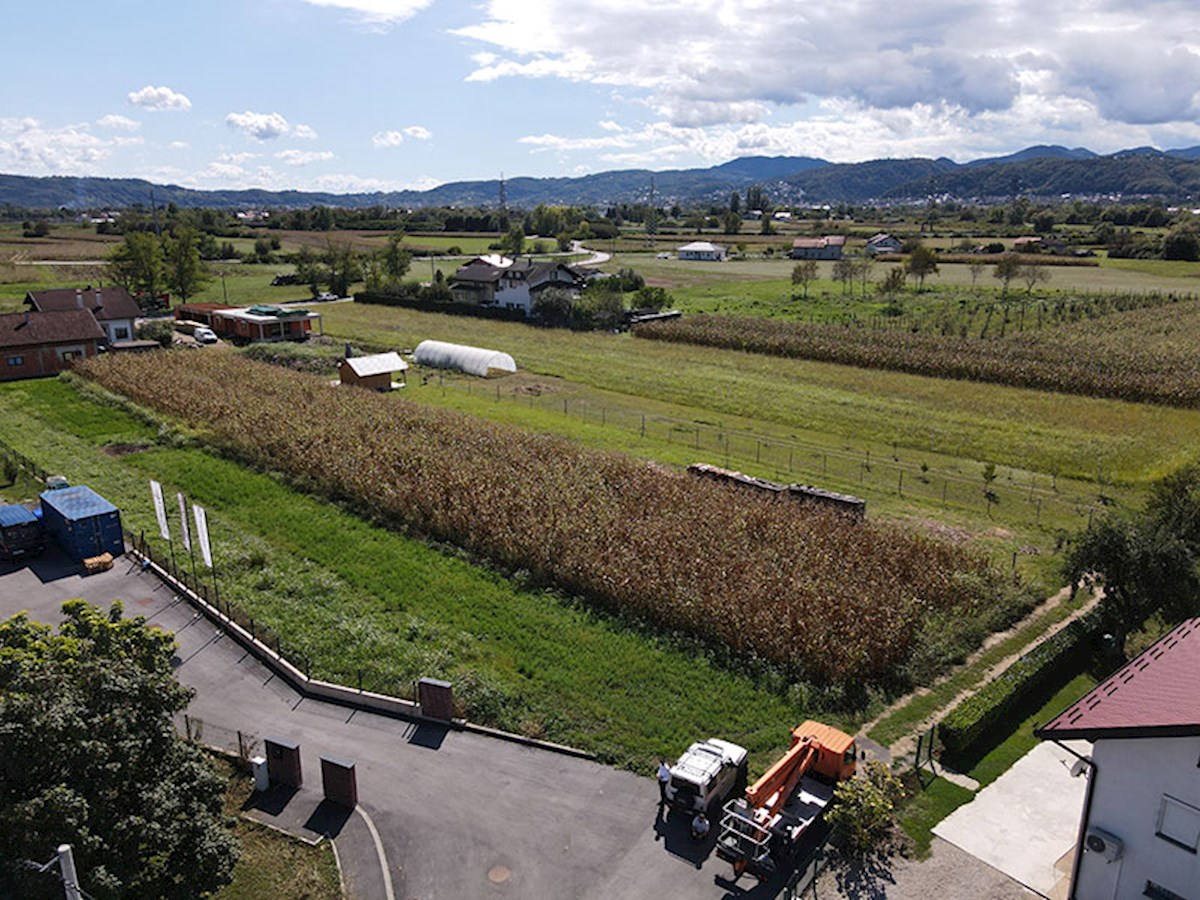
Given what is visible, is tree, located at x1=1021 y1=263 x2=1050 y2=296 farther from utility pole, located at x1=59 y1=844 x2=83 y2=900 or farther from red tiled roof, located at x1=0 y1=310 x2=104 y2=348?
utility pole, located at x1=59 y1=844 x2=83 y2=900

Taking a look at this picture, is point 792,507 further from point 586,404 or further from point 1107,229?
point 1107,229

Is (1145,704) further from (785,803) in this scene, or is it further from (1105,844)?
(785,803)

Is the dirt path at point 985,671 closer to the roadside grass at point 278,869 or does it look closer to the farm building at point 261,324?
the roadside grass at point 278,869

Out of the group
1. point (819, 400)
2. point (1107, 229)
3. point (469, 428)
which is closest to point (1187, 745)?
point (469, 428)

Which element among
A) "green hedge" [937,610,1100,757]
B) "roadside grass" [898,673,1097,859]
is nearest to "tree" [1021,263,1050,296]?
"green hedge" [937,610,1100,757]

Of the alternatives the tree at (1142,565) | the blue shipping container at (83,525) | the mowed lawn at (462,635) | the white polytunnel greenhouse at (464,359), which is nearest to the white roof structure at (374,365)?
the white polytunnel greenhouse at (464,359)
